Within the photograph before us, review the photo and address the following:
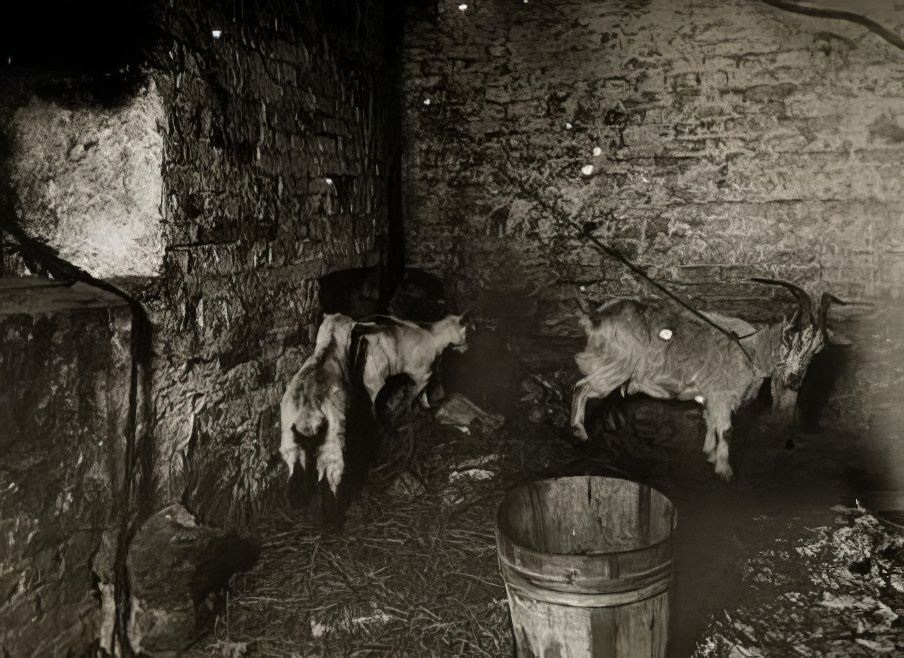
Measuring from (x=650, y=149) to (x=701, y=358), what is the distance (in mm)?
2183

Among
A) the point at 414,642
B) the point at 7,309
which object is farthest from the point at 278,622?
the point at 7,309

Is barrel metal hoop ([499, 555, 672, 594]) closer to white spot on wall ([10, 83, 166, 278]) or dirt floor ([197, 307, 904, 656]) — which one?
dirt floor ([197, 307, 904, 656])

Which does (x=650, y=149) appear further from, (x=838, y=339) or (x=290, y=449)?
(x=290, y=449)

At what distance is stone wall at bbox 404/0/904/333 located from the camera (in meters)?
6.03

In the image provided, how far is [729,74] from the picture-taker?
6164 millimetres

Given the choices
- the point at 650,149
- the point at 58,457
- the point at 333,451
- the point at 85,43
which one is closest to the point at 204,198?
the point at 85,43

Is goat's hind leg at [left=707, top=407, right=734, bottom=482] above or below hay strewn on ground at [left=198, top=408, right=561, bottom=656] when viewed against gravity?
above

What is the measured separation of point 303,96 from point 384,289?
2.03 metres

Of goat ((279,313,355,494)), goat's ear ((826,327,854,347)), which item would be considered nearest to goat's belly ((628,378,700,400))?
goat's ear ((826,327,854,347))

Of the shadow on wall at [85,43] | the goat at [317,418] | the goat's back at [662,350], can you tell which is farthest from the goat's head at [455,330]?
the shadow on wall at [85,43]

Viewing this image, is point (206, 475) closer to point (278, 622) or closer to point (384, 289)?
point (278, 622)

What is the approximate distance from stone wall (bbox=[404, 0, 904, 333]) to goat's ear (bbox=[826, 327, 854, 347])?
1.31 ft

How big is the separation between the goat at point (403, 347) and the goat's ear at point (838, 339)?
336 centimetres

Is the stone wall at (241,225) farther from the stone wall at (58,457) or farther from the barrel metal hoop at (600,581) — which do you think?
the barrel metal hoop at (600,581)
